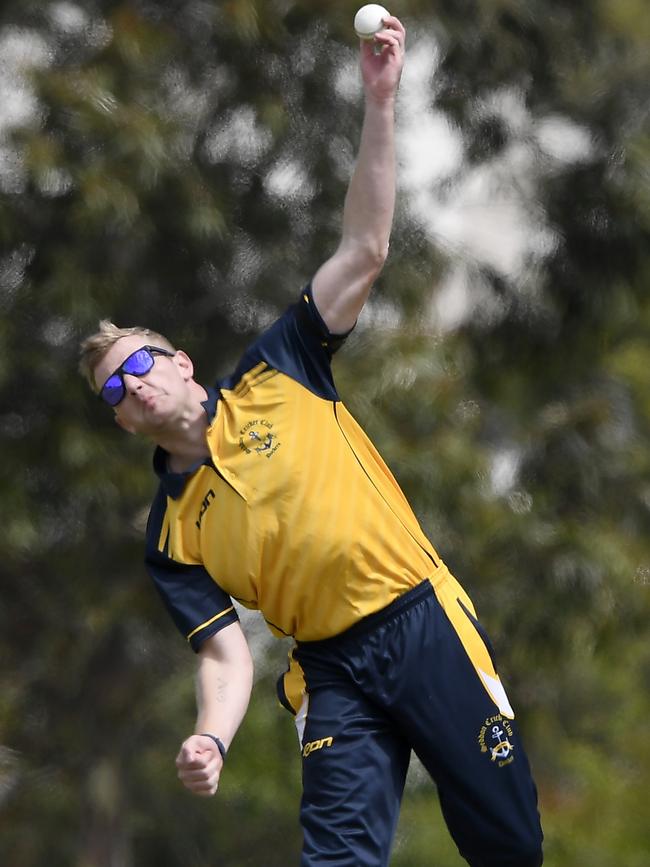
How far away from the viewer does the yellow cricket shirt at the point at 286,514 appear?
3516 mm

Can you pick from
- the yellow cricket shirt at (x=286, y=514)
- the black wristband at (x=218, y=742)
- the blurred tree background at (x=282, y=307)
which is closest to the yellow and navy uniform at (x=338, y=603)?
the yellow cricket shirt at (x=286, y=514)

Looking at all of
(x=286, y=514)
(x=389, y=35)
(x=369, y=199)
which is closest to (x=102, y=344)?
(x=286, y=514)

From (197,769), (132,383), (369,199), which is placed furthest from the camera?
(132,383)

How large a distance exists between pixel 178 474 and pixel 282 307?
440cm

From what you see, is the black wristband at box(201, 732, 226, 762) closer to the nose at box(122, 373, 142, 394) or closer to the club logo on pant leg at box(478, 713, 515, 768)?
the club logo on pant leg at box(478, 713, 515, 768)

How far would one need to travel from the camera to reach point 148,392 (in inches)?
140

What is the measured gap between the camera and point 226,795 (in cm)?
956

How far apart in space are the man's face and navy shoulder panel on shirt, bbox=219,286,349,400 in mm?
223

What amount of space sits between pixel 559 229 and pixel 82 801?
4.19 metres

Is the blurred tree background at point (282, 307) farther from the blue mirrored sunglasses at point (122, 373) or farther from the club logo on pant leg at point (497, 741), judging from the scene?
the club logo on pant leg at point (497, 741)

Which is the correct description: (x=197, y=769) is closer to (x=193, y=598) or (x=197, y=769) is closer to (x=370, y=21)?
(x=193, y=598)

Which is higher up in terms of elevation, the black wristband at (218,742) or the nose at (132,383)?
the nose at (132,383)

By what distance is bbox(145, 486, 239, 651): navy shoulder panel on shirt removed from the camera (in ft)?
12.1

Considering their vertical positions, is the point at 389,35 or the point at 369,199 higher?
the point at 389,35
